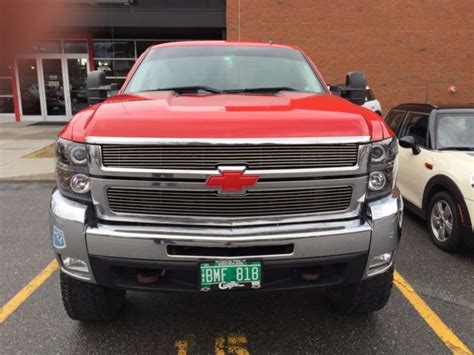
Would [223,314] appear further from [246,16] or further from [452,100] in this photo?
[452,100]

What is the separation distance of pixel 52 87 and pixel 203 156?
708 inches

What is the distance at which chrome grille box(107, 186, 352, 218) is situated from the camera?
8.48 feet

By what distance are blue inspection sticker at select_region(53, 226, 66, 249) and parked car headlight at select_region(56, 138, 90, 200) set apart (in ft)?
0.70

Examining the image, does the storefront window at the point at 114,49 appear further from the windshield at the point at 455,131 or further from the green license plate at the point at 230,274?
the green license plate at the point at 230,274

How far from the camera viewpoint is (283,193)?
264 cm

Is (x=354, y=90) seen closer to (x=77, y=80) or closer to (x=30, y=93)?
(x=77, y=80)

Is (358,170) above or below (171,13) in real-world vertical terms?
below

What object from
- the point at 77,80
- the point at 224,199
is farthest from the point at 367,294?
the point at 77,80

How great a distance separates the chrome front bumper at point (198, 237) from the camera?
2.52 m

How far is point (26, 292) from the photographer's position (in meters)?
3.93

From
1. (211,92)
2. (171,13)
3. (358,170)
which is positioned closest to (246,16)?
(171,13)

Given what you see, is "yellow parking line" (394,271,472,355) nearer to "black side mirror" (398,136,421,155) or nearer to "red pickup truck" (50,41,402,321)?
"red pickup truck" (50,41,402,321)

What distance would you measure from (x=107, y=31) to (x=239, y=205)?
15.9 metres

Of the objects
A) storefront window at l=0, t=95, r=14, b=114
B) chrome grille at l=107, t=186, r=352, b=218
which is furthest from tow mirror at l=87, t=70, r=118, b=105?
storefront window at l=0, t=95, r=14, b=114
